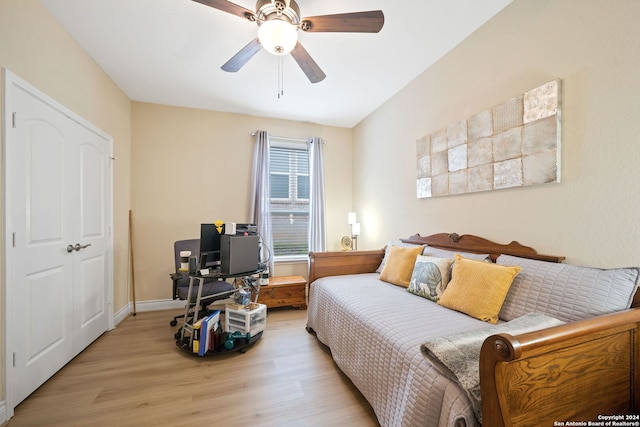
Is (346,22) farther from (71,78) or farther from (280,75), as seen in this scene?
(71,78)

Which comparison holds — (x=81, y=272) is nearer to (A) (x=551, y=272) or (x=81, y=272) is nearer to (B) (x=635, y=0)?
(A) (x=551, y=272)

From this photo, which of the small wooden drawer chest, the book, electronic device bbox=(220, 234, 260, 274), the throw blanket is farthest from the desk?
the throw blanket

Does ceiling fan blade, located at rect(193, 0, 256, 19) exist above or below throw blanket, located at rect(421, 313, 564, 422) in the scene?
above

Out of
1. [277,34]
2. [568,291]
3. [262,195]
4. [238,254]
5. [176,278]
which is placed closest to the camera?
[568,291]

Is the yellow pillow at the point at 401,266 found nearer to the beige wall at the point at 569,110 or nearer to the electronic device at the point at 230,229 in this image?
the beige wall at the point at 569,110

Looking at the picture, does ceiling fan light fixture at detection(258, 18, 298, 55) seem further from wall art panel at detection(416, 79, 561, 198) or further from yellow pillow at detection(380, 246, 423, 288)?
yellow pillow at detection(380, 246, 423, 288)

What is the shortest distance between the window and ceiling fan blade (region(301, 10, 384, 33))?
→ 7.35 feet

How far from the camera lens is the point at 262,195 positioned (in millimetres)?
3551

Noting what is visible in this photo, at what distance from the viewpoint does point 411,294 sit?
1.99 meters

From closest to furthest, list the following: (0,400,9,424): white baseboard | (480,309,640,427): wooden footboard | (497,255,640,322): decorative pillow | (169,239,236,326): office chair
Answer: (480,309,640,427): wooden footboard < (497,255,640,322): decorative pillow < (0,400,9,424): white baseboard < (169,239,236,326): office chair

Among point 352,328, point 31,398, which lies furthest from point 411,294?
point 31,398

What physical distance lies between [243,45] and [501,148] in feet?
7.61

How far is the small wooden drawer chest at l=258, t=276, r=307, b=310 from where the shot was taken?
3.16m

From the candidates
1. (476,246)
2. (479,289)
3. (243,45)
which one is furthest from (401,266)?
(243,45)
